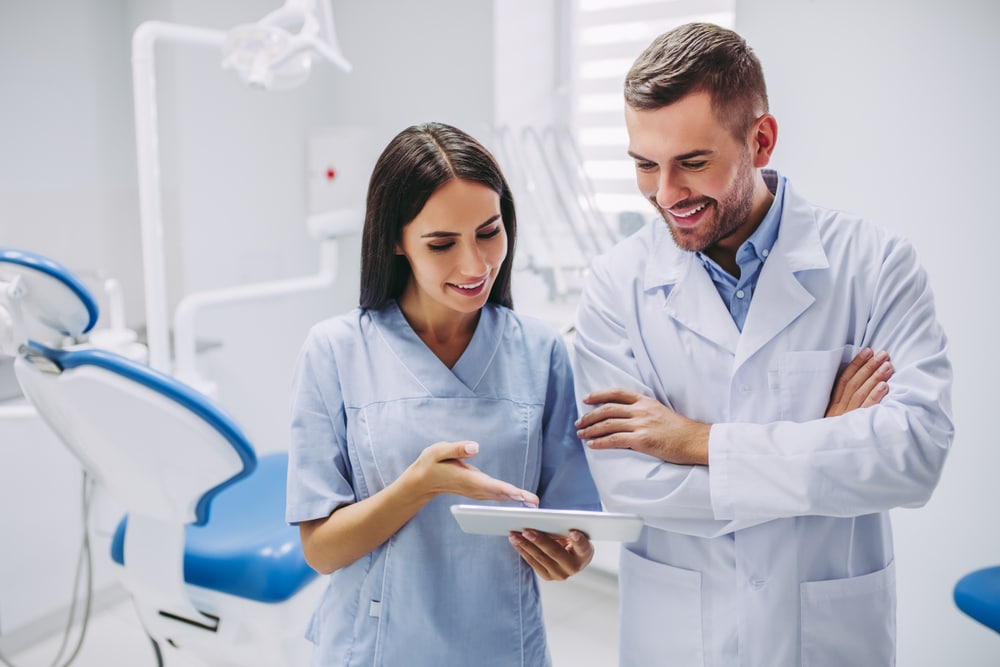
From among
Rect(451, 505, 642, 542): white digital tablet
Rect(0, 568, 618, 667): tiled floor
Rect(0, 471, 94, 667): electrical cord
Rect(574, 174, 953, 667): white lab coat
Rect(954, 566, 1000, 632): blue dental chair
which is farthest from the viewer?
Rect(0, 568, 618, 667): tiled floor

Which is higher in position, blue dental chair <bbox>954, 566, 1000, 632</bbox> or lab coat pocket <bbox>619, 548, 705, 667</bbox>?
lab coat pocket <bbox>619, 548, 705, 667</bbox>

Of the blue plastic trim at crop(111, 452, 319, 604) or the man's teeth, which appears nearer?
the man's teeth

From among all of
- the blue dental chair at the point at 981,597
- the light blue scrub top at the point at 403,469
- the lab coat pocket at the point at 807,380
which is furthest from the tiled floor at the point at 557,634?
the lab coat pocket at the point at 807,380

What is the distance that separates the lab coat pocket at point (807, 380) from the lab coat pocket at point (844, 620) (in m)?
0.21

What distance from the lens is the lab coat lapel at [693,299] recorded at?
3.83ft

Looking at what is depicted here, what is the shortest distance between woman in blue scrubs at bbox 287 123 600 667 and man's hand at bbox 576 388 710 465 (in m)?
0.08

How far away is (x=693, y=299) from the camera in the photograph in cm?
119

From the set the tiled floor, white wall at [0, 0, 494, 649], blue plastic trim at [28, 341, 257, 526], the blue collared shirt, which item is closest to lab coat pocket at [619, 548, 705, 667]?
the blue collared shirt

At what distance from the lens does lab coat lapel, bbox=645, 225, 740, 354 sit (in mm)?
1166

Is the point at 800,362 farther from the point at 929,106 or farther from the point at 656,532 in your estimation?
the point at 929,106

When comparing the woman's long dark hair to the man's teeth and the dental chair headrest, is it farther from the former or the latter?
the dental chair headrest

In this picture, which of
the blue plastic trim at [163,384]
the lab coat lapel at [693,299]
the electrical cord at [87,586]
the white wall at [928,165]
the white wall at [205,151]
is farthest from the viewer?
Result: the white wall at [205,151]

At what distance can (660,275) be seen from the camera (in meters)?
1.22

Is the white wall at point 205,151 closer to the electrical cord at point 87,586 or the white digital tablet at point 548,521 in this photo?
the electrical cord at point 87,586
